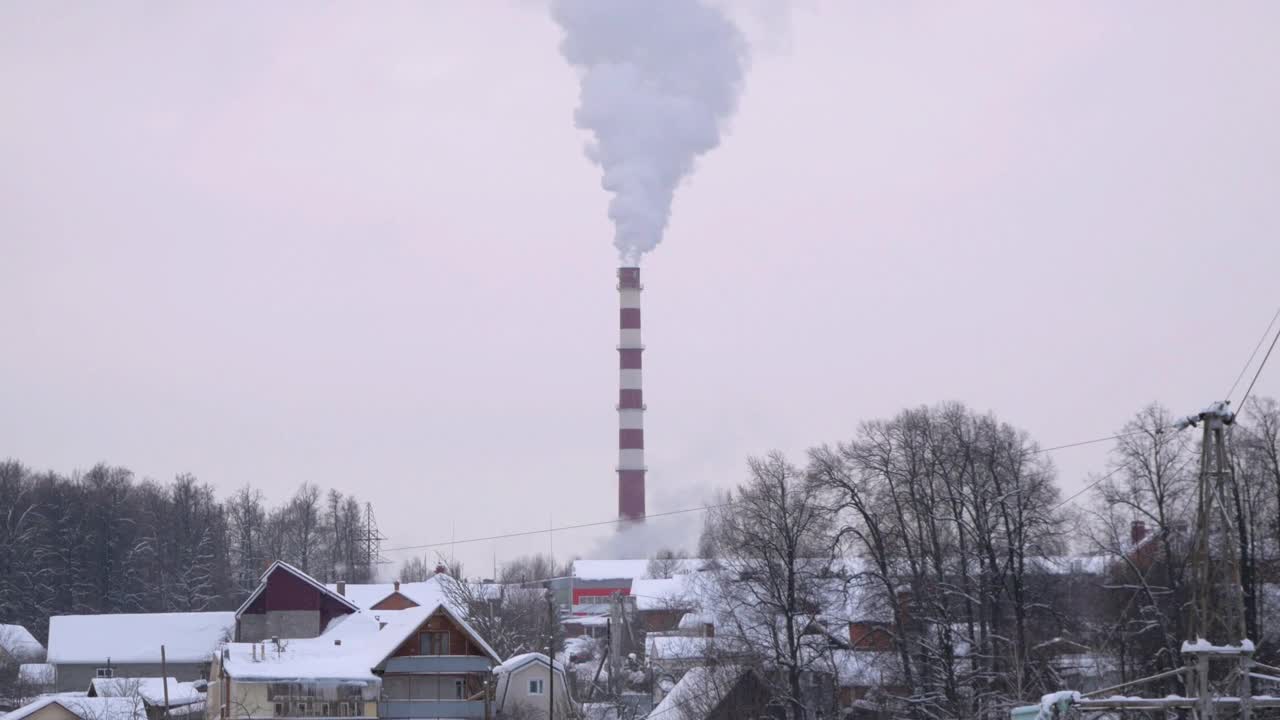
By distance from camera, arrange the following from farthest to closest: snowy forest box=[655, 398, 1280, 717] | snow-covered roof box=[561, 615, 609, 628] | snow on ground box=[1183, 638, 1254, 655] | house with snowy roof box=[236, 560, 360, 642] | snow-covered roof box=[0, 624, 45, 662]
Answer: snow-covered roof box=[561, 615, 609, 628] < snow-covered roof box=[0, 624, 45, 662] < house with snowy roof box=[236, 560, 360, 642] < snowy forest box=[655, 398, 1280, 717] < snow on ground box=[1183, 638, 1254, 655]

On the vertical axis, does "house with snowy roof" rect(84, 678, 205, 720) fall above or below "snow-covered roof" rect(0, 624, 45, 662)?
below

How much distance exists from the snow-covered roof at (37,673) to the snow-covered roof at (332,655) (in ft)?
73.1

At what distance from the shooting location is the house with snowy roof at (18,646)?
79000 mm

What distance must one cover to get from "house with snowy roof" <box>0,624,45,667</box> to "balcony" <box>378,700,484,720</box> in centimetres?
3163

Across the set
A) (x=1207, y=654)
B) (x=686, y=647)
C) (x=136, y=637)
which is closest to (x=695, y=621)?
(x=686, y=647)

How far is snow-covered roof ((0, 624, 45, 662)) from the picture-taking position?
80688 mm

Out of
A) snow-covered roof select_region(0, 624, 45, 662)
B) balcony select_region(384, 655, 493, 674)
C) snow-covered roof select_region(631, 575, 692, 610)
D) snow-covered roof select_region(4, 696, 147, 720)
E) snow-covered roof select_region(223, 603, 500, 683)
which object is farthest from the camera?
snow-covered roof select_region(631, 575, 692, 610)

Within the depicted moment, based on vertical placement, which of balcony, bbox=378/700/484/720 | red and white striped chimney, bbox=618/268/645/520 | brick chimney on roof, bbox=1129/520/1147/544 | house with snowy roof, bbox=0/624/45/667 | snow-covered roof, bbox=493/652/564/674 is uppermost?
red and white striped chimney, bbox=618/268/645/520

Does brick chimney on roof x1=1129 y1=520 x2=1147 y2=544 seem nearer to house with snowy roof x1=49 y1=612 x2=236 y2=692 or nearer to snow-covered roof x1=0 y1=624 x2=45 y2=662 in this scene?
house with snowy roof x1=49 y1=612 x2=236 y2=692

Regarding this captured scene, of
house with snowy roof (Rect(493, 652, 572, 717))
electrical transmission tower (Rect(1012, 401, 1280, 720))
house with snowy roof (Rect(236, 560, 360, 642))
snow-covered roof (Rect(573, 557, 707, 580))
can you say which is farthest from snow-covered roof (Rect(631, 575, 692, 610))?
electrical transmission tower (Rect(1012, 401, 1280, 720))

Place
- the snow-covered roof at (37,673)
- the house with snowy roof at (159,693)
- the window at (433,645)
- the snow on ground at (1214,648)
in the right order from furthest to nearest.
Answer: the snow-covered roof at (37,673)
the house with snowy roof at (159,693)
the window at (433,645)
the snow on ground at (1214,648)

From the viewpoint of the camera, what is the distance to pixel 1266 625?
43500mm

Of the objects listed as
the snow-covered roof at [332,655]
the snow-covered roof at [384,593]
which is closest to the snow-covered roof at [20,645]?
the snow-covered roof at [384,593]

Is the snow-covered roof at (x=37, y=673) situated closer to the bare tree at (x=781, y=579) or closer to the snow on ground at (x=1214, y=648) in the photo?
the bare tree at (x=781, y=579)
